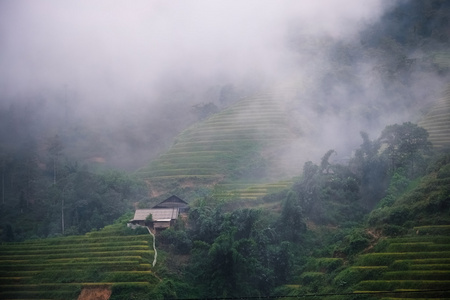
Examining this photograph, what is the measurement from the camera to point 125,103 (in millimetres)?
76875

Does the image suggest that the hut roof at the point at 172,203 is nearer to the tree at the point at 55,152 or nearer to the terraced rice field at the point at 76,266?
the terraced rice field at the point at 76,266

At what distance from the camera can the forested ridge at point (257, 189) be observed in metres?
32.6

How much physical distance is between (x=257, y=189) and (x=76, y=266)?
18.6 meters

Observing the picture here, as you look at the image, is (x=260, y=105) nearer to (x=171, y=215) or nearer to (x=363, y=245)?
(x=171, y=215)

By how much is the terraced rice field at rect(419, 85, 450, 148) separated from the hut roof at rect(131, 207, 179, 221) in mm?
25202

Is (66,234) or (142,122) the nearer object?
(66,234)

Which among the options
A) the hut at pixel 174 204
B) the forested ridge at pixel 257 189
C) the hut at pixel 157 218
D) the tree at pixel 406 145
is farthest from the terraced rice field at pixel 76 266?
the tree at pixel 406 145

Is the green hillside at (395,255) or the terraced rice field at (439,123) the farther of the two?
the terraced rice field at (439,123)

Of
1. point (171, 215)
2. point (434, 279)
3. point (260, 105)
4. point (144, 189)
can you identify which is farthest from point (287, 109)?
point (434, 279)

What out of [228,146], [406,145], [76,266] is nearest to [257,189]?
[228,146]

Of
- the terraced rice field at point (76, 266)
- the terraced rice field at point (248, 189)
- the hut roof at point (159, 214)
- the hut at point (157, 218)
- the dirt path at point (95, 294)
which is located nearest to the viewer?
the dirt path at point (95, 294)

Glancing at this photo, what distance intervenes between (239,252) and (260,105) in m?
36.7

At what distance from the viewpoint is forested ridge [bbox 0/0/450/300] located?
32625 mm

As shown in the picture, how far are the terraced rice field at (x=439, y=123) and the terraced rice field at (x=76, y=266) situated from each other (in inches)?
1138
